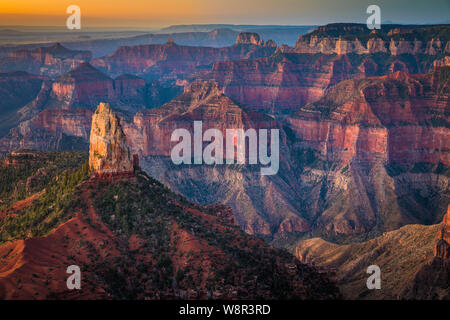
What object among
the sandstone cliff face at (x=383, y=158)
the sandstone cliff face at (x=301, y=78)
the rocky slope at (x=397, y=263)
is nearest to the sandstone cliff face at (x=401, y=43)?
the sandstone cliff face at (x=301, y=78)

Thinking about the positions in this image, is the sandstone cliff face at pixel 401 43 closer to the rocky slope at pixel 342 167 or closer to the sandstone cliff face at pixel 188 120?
the rocky slope at pixel 342 167

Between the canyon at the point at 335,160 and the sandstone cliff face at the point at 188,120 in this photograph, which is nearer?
Answer: the canyon at the point at 335,160

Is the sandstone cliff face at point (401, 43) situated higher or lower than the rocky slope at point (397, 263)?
higher

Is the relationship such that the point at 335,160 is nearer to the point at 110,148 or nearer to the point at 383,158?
the point at 383,158

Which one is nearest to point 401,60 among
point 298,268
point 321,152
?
point 321,152

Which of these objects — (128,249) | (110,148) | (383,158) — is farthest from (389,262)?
(383,158)

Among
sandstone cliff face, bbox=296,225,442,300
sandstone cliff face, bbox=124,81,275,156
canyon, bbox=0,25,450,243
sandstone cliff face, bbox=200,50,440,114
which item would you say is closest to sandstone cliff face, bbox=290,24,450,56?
sandstone cliff face, bbox=200,50,440,114

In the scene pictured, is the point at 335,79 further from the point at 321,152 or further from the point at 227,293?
the point at 227,293

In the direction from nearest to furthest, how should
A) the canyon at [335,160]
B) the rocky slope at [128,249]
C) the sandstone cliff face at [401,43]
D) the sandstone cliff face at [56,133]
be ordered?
1. the rocky slope at [128,249]
2. the canyon at [335,160]
3. the sandstone cliff face at [56,133]
4. the sandstone cliff face at [401,43]

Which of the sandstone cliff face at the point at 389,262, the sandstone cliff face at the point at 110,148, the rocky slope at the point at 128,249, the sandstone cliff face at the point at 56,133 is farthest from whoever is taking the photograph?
the sandstone cliff face at the point at 56,133
